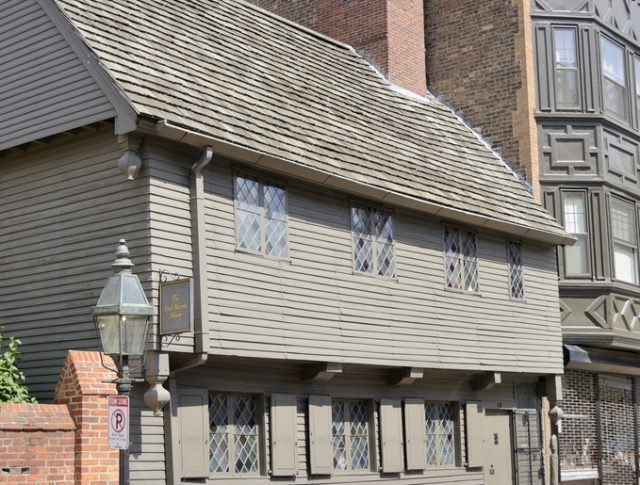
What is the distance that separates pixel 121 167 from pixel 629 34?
15.7 meters

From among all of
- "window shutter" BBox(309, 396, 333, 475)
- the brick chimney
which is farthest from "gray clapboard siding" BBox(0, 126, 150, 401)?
the brick chimney

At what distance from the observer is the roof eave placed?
14477mm

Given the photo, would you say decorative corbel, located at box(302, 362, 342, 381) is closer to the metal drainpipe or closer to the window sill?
the window sill

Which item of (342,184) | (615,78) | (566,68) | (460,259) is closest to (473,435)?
(460,259)

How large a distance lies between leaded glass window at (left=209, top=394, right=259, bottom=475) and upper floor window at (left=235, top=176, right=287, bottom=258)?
214 centimetres

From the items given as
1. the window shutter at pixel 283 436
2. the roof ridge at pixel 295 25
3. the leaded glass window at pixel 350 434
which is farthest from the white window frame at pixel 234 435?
the roof ridge at pixel 295 25

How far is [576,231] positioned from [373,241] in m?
7.41

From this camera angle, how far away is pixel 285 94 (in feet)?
60.3

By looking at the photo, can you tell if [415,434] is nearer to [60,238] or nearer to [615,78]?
[60,238]

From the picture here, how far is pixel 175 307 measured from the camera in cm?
1391

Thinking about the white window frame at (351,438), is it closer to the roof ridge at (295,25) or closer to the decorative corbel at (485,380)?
the decorative corbel at (485,380)

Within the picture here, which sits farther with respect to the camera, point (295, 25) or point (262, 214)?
point (295, 25)

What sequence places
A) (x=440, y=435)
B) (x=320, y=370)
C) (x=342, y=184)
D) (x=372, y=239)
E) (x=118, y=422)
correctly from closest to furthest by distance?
(x=118, y=422) < (x=320, y=370) < (x=342, y=184) < (x=372, y=239) < (x=440, y=435)

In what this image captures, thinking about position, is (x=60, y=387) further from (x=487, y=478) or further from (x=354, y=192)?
(x=487, y=478)
